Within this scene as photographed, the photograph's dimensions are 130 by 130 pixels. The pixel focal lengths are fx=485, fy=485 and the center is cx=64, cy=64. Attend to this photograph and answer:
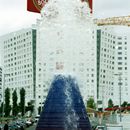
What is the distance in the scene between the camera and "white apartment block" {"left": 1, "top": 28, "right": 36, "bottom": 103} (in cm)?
17012

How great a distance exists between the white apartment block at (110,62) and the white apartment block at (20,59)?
2312cm

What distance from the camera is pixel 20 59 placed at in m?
179

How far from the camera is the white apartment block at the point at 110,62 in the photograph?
6629 inches

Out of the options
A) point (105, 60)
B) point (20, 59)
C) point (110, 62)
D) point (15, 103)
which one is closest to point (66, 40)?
point (15, 103)

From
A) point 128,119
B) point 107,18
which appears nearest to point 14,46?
point 107,18

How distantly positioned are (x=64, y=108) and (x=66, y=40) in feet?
14.5

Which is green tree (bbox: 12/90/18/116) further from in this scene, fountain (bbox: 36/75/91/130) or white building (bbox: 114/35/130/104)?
fountain (bbox: 36/75/91/130)

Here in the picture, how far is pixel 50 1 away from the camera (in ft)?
102

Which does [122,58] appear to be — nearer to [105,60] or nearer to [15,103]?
[105,60]

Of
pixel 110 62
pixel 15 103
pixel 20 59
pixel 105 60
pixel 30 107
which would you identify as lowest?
pixel 30 107

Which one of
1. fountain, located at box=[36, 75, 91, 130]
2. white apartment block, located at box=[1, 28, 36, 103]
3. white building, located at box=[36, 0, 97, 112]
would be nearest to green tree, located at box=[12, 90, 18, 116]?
white apartment block, located at box=[1, 28, 36, 103]

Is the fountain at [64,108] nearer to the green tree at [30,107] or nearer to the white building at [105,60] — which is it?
the green tree at [30,107]

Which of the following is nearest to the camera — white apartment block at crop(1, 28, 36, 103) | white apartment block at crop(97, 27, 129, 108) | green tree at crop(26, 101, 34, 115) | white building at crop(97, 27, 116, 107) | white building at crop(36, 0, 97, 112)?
white building at crop(36, 0, 97, 112)

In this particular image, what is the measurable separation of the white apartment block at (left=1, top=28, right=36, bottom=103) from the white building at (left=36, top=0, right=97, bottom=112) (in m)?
137
